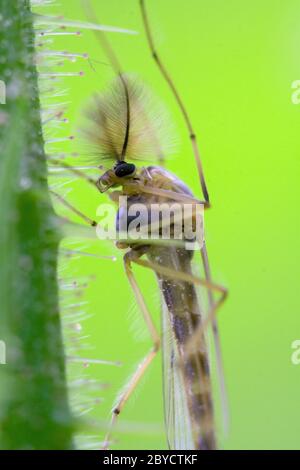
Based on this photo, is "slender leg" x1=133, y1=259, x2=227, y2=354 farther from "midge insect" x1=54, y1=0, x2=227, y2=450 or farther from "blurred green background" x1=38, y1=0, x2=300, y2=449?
"blurred green background" x1=38, y1=0, x2=300, y2=449

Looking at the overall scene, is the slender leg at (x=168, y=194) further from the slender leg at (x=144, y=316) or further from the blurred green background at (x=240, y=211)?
the blurred green background at (x=240, y=211)

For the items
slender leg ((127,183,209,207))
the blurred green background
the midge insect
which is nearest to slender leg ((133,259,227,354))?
the midge insect

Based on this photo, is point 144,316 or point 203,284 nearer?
point 203,284

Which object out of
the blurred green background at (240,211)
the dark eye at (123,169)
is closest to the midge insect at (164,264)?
the dark eye at (123,169)

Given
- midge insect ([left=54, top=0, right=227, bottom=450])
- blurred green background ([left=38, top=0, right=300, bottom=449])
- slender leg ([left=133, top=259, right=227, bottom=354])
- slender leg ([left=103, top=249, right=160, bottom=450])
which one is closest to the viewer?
slender leg ([left=133, top=259, right=227, bottom=354])

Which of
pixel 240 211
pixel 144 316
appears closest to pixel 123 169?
pixel 144 316

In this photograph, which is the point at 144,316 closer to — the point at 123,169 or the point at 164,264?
the point at 164,264

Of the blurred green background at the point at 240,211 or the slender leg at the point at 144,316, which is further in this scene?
the blurred green background at the point at 240,211

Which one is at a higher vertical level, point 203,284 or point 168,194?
point 168,194
